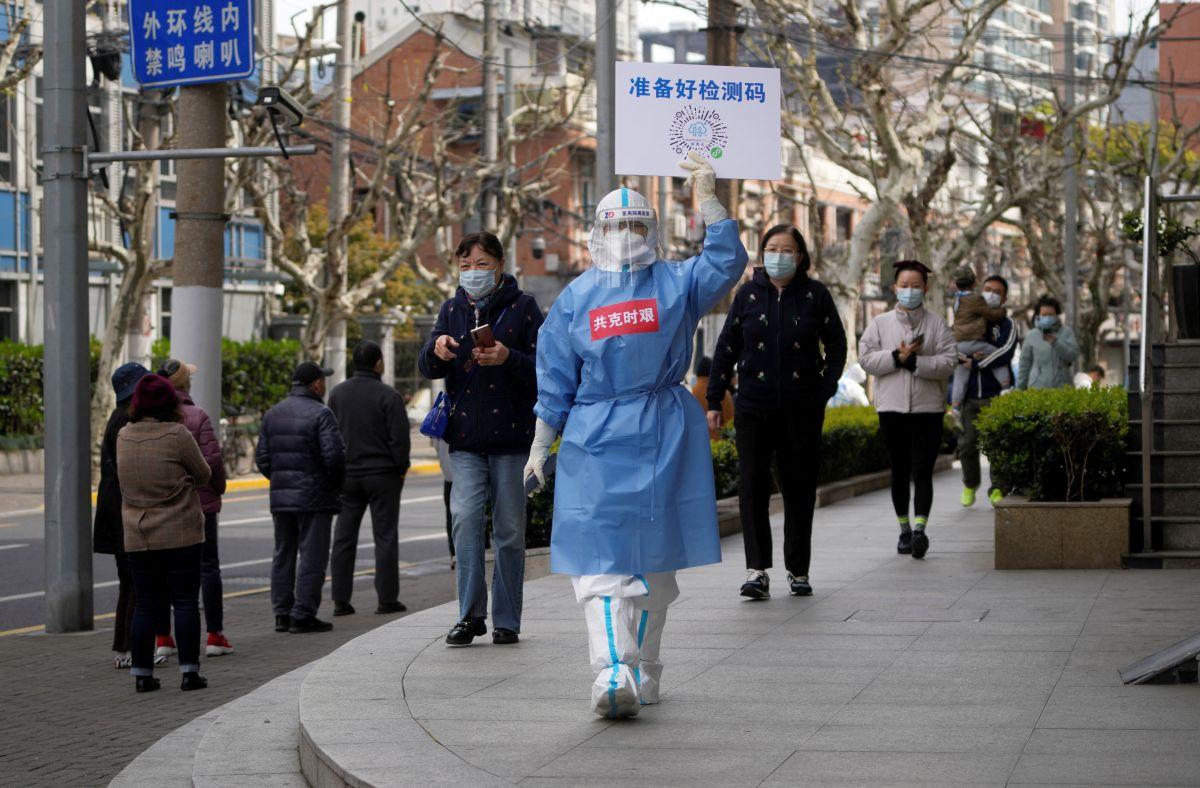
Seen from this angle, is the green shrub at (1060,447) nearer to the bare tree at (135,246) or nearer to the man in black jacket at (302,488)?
the man in black jacket at (302,488)

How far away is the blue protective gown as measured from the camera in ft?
20.5

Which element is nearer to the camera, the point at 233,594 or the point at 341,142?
the point at 233,594

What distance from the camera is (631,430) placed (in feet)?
20.7

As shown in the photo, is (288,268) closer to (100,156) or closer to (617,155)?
(100,156)

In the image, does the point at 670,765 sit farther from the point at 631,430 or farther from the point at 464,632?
the point at 464,632

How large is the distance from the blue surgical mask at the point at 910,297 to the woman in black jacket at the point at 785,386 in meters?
1.87

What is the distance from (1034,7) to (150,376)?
133301 millimetres

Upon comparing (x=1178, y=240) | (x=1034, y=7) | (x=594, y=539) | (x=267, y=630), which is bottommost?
(x=267, y=630)

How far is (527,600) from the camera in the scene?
969cm

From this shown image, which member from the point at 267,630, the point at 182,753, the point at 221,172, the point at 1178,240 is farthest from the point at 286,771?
the point at 1178,240

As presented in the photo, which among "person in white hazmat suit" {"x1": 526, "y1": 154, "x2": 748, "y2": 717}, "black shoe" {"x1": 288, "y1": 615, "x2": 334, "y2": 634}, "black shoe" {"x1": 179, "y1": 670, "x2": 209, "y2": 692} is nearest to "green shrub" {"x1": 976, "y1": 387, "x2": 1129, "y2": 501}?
"black shoe" {"x1": 288, "y1": 615, "x2": 334, "y2": 634}

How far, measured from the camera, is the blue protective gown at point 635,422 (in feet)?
20.5

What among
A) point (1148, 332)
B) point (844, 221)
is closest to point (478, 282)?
point (1148, 332)

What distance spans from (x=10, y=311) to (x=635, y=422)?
30.8 m
